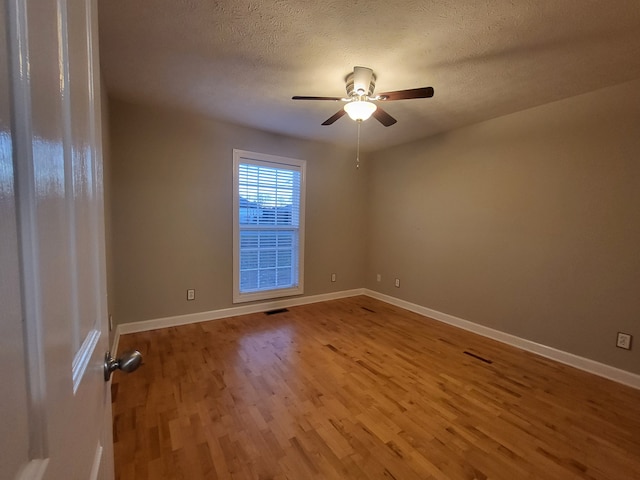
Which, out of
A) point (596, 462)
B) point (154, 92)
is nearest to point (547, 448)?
point (596, 462)

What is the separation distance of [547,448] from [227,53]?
3.18 m

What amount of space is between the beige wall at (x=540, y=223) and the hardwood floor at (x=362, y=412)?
1.47 feet

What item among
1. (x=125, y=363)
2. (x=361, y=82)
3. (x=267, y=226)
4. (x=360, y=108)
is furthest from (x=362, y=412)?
(x=267, y=226)

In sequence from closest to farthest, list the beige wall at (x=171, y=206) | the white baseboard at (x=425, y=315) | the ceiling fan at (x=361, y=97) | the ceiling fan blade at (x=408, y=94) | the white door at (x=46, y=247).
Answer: the white door at (x=46, y=247) < the ceiling fan blade at (x=408, y=94) < the ceiling fan at (x=361, y=97) < the white baseboard at (x=425, y=315) < the beige wall at (x=171, y=206)

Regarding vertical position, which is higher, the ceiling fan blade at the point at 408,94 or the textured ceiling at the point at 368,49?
the textured ceiling at the point at 368,49

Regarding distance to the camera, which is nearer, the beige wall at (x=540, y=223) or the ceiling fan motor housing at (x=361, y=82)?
the ceiling fan motor housing at (x=361, y=82)

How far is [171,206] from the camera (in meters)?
3.13

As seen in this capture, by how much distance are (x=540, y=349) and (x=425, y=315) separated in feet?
4.15

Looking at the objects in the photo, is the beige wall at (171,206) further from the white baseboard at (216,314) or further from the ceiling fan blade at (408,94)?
the ceiling fan blade at (408,94)

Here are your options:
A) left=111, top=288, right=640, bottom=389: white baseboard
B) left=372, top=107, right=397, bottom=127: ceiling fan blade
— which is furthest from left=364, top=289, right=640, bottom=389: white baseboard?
left=372, top=107, right=397, bottom=127: ceiling fan blade

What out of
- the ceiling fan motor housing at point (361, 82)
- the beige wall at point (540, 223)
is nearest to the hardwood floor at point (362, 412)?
the beige wall at point (540, 223)

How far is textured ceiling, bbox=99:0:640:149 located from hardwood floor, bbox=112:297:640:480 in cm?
240

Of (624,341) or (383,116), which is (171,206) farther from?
(624,341)

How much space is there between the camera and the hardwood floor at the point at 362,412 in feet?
4.77
